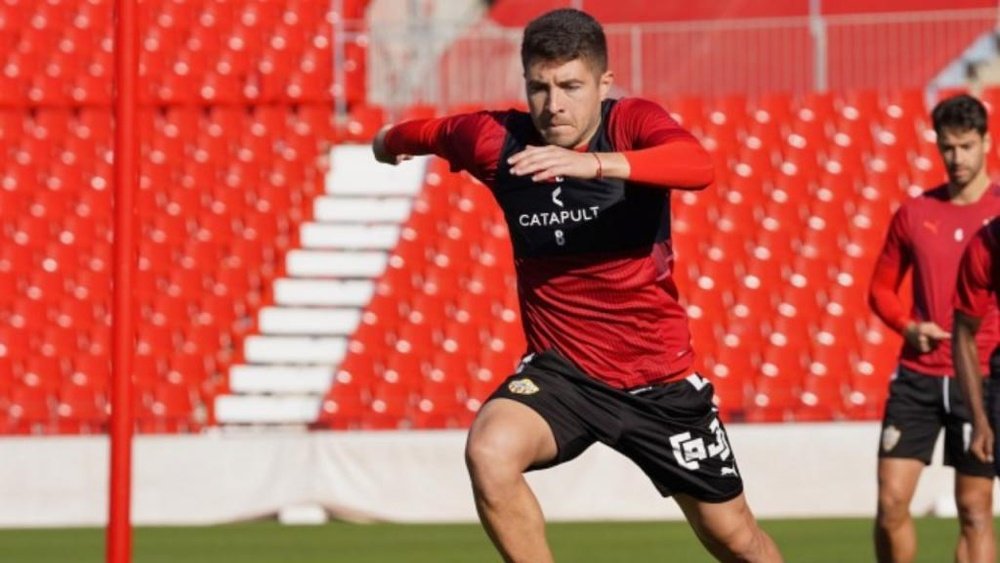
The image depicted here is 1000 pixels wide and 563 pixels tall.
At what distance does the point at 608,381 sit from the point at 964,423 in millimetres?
2669

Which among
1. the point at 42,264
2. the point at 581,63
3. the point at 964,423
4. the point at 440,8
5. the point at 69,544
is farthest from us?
the point at 440,8

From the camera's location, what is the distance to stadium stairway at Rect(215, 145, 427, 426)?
1845 centimetres

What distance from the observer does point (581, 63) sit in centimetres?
652

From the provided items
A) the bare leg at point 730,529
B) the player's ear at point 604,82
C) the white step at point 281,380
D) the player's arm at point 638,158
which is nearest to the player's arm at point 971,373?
the bare leg at point 730,529

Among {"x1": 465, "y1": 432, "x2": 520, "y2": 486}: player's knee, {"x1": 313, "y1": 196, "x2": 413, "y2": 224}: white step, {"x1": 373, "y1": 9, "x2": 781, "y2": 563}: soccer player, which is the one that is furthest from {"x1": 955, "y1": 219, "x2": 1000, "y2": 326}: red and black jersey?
{"x1": 313, "y1": 196, "x2": 413, "y2": 224}: white step

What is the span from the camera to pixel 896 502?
8.94 meters

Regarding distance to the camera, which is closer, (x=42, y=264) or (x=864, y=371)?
(x=864, y=371)

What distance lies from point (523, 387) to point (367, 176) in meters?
14.4

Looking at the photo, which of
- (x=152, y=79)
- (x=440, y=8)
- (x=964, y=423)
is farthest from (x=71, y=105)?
(x=964, y=423)

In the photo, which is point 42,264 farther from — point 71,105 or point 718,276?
point 718,276

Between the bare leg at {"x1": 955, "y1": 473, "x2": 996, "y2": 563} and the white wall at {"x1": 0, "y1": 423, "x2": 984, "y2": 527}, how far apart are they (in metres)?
5.90

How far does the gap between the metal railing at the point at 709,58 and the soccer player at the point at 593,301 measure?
46.4 feet

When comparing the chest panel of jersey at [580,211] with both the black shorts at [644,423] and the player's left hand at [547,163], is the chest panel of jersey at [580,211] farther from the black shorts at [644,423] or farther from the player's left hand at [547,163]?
the player's left hand at [547,163]

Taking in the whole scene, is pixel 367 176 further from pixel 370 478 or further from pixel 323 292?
pixel 370 478
